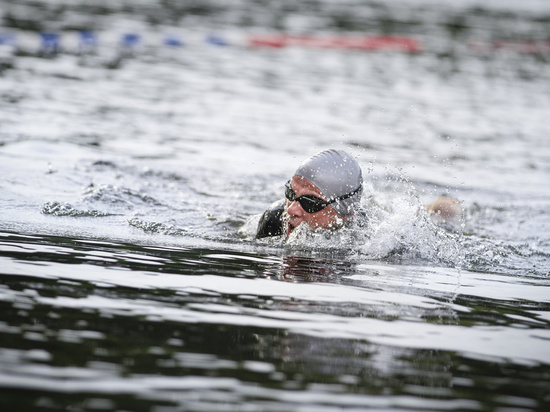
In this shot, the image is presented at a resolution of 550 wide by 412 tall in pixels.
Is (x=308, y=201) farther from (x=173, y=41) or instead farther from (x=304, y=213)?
(x=173, y=41)

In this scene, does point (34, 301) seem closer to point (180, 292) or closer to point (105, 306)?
point (105, 306)

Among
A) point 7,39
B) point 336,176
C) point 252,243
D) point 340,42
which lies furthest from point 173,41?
point 252,243

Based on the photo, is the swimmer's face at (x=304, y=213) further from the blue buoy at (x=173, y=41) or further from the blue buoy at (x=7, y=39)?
the blue buoy at (x=173, y=41)

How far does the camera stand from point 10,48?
1916cm

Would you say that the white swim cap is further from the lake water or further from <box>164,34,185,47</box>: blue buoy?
<box>164,34,185,47</box>: blue buoy

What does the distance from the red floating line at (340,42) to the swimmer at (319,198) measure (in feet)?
57.6

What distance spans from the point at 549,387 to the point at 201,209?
218 inches

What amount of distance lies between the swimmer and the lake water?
0.52 ft

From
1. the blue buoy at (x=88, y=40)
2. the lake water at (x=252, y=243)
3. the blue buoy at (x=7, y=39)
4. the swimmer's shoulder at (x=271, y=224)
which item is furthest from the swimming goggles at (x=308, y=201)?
the blue buoy at (x=88, y=40)

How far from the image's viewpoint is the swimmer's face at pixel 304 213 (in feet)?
22.5

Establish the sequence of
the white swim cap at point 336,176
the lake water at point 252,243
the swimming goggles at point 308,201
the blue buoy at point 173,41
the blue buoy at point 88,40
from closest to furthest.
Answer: the lake water at point 252,243, the swimming goggles at point 308,201, the white swim cap at point 336,176, the blue buoy at point 88,40, the blue buoy at point 173,41

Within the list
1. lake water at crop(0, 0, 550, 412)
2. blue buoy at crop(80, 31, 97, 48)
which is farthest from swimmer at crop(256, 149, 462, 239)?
blue buoy at crop(80, 31, 97, 48)

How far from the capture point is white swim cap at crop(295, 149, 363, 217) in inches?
273

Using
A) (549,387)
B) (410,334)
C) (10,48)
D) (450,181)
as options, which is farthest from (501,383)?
(10,48)
